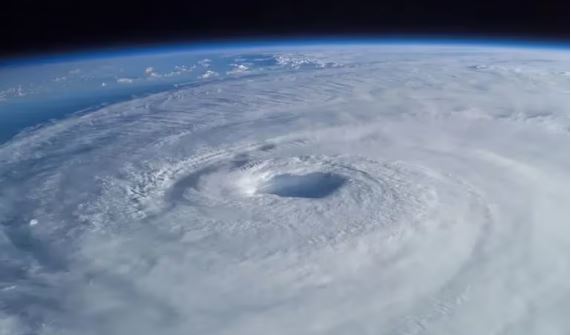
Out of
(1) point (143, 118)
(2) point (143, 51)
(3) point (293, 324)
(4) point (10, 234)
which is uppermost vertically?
(2) point (143, 51)

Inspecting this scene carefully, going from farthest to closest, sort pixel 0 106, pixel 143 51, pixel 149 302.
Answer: pixel 143 51, pixel 0 106, pixel 149 302

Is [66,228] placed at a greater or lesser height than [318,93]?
lesser

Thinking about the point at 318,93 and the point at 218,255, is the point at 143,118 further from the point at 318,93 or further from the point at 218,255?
the point at 218,255

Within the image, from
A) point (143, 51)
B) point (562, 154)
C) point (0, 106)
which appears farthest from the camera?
point (143, 51)

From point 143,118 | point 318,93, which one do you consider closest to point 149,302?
point 143,118

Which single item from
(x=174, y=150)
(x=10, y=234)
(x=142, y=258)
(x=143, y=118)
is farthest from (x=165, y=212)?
(x=143, y=118)

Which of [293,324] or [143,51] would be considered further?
[143,51]
